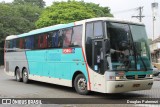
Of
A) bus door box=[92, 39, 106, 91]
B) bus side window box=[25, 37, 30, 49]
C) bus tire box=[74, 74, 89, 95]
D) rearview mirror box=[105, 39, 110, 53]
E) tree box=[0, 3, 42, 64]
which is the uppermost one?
tree box=[0, 3, 42, 64]

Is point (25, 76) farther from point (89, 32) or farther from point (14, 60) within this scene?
point (89, 32)

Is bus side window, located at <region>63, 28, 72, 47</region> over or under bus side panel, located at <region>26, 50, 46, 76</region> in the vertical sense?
over

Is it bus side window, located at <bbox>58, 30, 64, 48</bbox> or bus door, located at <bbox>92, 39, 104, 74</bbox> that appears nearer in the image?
bus door, located at <bbox>92, 39, 104, 74</bbox>

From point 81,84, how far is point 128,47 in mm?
2663

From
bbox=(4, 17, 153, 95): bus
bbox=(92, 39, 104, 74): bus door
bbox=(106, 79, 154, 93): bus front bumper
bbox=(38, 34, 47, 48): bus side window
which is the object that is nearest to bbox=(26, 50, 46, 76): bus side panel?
bbox=(38, 34, 47, 48): bus side window

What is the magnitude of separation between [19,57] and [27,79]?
1.71 m

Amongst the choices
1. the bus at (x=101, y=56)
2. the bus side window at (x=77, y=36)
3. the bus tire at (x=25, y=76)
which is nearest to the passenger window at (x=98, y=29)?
the bus at (x=101, y=56)

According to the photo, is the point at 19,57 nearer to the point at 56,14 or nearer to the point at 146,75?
the point at 146,75

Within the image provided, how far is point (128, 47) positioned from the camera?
13.4 metres

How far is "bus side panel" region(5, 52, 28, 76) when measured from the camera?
68.4 ft

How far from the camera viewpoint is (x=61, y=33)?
16.3 meters

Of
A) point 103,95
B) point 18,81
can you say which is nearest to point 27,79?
point 18,81

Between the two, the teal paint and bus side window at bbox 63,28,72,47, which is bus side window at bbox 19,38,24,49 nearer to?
the teal paint

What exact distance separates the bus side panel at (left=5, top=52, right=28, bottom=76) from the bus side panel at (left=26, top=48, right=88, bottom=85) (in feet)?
2.78
